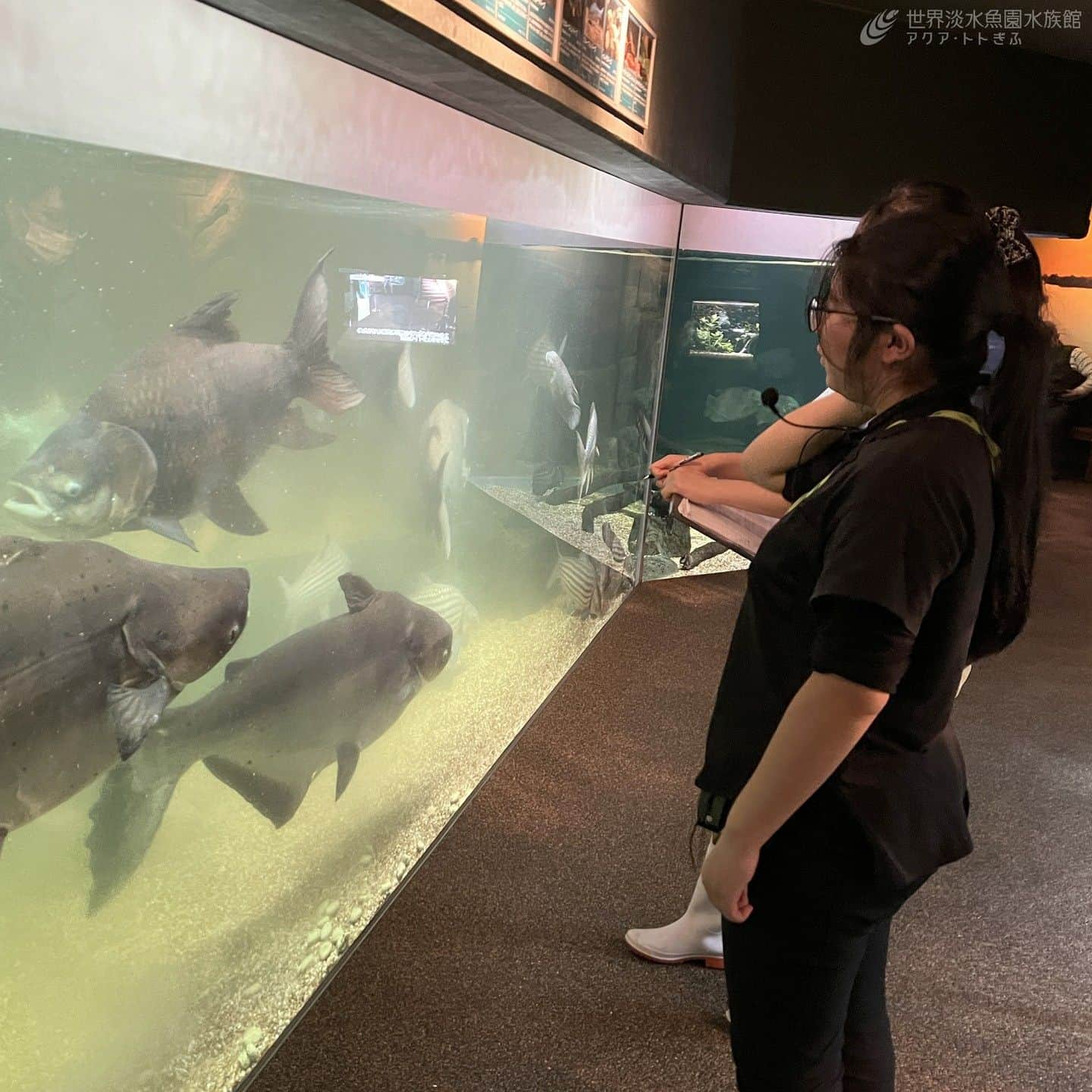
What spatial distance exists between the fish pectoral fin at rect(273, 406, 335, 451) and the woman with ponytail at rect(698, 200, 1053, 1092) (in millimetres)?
781

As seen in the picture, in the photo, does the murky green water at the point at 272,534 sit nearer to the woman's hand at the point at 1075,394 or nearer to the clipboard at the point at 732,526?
the clipboard at the point at 732,526

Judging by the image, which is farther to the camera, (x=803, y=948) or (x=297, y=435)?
(x=297, y=435)

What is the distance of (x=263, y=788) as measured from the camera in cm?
157

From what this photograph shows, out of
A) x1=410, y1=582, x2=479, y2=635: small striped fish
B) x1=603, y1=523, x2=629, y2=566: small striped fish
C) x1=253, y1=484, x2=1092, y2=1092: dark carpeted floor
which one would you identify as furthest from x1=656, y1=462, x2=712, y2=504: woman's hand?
x1=603, y1=523, x2=629, y2=566: small striped fish

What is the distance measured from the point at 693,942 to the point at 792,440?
1.08 meters

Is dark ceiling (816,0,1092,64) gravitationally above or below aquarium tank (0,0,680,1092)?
above

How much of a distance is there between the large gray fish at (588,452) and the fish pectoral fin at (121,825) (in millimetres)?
2012

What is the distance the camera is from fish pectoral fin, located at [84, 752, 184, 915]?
1.17 m

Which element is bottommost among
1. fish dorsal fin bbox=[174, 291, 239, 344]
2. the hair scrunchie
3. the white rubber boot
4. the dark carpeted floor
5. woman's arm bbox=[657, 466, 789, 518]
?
the dark carpeted floor

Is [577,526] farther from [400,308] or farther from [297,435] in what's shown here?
[297,435]

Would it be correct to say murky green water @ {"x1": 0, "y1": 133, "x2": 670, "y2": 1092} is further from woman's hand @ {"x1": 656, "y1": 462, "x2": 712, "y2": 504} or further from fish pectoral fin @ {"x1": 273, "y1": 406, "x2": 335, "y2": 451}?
woman's hand @ {"x1": 656, "y1": 462, "x2": 712, "y2": 504}

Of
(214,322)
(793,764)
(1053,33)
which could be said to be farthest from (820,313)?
(1053,33)

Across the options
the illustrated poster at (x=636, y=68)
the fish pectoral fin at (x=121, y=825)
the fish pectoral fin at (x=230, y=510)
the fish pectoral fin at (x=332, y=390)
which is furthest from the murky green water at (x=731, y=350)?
the fish pectoral fin at (x=121, y=825)

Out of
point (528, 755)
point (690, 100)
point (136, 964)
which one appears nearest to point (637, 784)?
point (528, 755)
